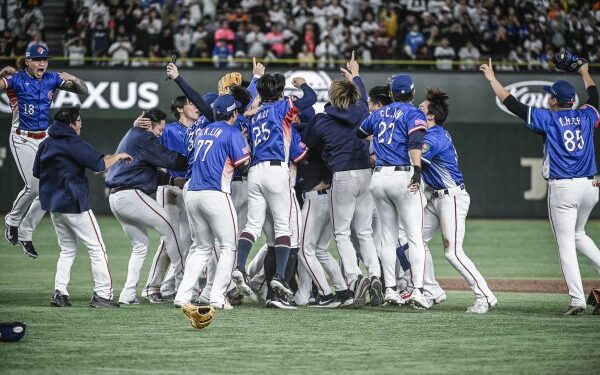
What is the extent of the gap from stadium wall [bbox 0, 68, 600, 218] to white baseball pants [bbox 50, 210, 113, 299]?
11.5 metres

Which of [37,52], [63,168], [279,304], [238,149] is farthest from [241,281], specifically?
[37,52]

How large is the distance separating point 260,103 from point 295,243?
5.21ft

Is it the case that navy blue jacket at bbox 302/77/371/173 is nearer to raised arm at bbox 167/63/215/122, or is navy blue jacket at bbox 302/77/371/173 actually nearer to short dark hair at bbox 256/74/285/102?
short dark hair at bbox 256/74/285/102

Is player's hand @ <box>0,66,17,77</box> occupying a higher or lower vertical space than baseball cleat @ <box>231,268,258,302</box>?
higher

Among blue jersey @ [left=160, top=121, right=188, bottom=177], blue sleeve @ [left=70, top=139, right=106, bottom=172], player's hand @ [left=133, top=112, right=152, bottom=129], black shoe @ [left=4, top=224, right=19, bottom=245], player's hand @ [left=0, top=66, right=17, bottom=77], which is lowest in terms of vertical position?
black shoe @ [left=4, top=224, right=19, bottom=245]

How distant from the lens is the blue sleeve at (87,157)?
32.8 feet

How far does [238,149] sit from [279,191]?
27.1 inches

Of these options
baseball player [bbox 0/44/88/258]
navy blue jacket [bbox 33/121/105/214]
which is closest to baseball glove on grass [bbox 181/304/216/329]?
navy blue jacket [bbox 33/121/105/214]

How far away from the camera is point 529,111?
32.9ft

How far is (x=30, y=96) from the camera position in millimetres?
12039

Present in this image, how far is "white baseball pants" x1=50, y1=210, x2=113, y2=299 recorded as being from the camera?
→ 33.6ft

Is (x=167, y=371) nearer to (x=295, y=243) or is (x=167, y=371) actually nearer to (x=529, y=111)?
(x=295, y=243)

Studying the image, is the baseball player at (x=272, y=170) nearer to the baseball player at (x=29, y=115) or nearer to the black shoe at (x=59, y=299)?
the black shoe at (x=59, y=299)

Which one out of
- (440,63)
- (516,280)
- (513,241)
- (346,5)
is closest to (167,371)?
(516,280)
